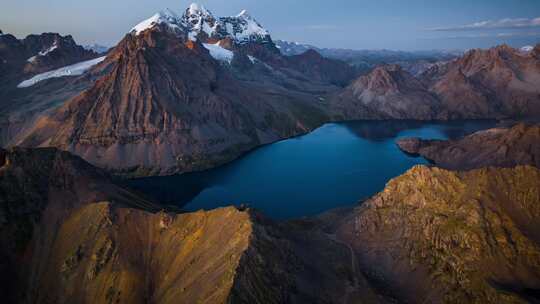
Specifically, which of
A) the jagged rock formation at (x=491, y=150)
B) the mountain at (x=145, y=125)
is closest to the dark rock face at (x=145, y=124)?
the mountain at (x=145, y=125)

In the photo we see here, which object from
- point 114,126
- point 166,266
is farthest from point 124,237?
point 114,126

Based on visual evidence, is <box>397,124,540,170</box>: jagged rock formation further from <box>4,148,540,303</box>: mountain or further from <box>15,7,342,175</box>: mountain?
<box>15,7,342,175</box>: mountain

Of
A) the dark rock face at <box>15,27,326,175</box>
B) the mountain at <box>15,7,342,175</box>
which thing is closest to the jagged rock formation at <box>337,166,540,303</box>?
the dark rock face at <box>15,27,326,175</box>

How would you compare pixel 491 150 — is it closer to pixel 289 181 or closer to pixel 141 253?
pixel 289 181

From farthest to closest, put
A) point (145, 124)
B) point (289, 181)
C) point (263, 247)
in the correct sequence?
point (145, 124) < point (289, 181) < point (263, 247)

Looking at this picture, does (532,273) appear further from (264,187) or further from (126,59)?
(126,59)

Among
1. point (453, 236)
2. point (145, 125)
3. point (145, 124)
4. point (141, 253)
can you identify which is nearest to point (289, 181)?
point (145, 125)
